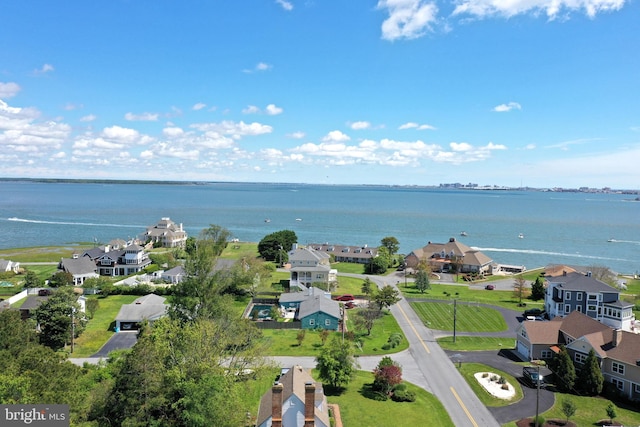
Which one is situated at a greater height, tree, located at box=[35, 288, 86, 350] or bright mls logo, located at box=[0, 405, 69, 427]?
bright mls logo, located at box=[0, 405, 69, 427]

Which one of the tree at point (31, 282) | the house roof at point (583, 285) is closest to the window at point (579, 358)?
the house roof at point (583, 285)

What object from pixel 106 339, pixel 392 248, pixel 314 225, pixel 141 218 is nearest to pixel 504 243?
pixel 392 248

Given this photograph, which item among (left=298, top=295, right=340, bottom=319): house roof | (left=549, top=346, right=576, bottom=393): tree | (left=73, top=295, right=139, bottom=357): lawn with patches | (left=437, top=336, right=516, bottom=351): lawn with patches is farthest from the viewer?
(left=298, top=295, right=340, bottom=319): house roof

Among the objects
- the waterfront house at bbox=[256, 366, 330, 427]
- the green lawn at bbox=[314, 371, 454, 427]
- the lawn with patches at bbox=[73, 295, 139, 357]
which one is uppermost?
the waterfront house at bbox=[256, 366, 330, 427]

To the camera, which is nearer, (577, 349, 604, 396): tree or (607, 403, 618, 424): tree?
(607, 403, 618, 424): tree

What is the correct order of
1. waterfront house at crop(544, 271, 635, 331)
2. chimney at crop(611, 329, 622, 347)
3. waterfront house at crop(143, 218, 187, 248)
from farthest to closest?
waterfront house at crop(143, 218, 187, 248)
waterfront house at crop(544, 271, 635, 331)
chimney at crop(611, 329, 622, 347)

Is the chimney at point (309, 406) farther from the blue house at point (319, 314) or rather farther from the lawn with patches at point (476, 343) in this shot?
the blue house at point (319, 314)

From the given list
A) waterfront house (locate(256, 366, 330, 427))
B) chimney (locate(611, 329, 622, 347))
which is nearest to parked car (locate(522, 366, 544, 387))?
chimney (locate(611, 329, 622, 347))

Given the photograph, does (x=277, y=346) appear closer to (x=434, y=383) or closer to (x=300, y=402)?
(x=434, y=383)

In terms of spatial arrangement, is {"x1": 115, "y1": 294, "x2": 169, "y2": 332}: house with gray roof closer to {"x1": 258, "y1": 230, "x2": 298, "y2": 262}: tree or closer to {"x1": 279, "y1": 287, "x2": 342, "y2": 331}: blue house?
{"x1": 279, "y1": 287, "x2": 342, "y2": 331}: blue house
